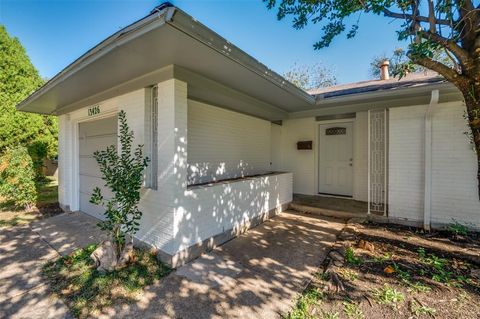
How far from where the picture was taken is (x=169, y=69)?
2861 millimetres

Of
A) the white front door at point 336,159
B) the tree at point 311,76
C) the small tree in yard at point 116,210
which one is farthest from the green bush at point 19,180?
the tree at point 311,76

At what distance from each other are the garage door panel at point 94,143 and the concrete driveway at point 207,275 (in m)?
1.61

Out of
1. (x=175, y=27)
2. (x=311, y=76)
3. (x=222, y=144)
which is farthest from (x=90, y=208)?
(x=311, y=76)

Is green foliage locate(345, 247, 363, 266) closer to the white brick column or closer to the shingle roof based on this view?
the shingle roof

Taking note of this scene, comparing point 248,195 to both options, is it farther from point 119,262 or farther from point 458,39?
point 458,39

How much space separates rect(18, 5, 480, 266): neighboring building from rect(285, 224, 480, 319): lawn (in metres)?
1.05

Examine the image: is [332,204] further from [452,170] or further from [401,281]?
[401,281]

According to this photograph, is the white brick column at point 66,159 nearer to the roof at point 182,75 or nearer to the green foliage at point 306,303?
the roof at point 182,75

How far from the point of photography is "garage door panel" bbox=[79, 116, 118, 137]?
430 centimetres

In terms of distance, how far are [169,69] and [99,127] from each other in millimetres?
2792

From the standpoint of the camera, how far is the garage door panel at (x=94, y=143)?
435cm

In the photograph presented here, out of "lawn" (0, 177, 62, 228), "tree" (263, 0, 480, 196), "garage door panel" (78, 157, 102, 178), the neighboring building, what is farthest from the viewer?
"lawn" (0, 177, 62, 228)

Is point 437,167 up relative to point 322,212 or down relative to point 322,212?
up

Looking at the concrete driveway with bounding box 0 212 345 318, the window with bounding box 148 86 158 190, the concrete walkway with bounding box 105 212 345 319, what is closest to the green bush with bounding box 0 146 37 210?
the concrete driveway with bounding box 0 212 345 318
